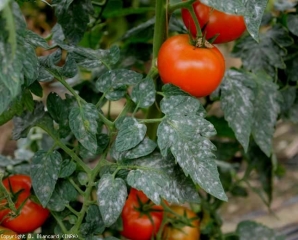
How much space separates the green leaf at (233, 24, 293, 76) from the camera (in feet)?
3.86

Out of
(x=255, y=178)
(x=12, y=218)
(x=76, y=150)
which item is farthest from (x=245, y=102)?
(x=255, y=178)

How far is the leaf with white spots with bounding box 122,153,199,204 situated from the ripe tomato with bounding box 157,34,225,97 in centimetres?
12

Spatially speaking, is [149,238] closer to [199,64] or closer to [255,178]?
[199,64]

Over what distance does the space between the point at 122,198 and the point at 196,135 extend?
14 cm

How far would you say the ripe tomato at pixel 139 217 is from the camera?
3.32ft

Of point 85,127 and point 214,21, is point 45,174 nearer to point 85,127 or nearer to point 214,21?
point 85,127

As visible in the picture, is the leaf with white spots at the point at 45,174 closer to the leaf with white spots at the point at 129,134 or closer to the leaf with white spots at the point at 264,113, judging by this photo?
the leaf with white spots at the point at 129,134

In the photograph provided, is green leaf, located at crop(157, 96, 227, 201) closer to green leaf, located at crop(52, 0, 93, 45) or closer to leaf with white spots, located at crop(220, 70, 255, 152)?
leaf with white spots, located at crop(220, 70, 255, 152)

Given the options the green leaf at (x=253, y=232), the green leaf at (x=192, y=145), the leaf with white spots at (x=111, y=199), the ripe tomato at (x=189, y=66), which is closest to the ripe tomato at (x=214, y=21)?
the ripe tomato at (x=189, y=66)

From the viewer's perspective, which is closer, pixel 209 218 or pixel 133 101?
pixel 133 101

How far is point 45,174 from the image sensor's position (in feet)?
2.71

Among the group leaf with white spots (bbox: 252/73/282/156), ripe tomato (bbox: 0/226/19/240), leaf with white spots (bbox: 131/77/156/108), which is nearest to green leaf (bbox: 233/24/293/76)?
leaf with white spots (bbox: 252/73/282/156)

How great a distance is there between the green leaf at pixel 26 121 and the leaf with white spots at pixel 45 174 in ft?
0.22

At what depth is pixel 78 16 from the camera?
963 mm
